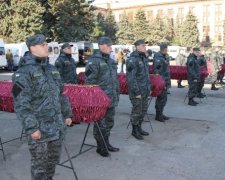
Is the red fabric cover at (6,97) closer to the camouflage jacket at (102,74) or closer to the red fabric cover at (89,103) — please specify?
the red fabric cover at (89,103)

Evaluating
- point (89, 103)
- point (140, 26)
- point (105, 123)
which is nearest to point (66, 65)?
point (105, 123)

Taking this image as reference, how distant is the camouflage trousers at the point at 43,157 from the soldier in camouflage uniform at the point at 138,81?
10.8 ft

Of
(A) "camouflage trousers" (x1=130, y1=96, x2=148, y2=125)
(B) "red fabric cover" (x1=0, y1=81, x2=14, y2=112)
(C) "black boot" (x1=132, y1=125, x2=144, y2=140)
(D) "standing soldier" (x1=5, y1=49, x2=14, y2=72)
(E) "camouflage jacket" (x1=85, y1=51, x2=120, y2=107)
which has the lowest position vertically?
(D) "standing soldier" (x1=5, y1=49, x2=14, y2=72)

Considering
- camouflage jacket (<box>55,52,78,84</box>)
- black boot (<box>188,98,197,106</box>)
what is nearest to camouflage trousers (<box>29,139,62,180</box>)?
camouflage jacket (<box>55,52,78,84</box>)

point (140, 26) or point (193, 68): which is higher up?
point (140, 26)

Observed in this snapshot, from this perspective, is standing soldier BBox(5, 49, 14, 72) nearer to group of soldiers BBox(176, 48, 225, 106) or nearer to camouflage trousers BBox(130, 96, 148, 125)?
group of soldiers BBox(176, 48, 225, 106)

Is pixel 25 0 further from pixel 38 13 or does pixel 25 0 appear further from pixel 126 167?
pixel 126 167

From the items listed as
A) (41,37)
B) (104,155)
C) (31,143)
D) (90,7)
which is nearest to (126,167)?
(104,155)

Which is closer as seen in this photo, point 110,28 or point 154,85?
point 154,85

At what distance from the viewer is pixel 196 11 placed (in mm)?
97938

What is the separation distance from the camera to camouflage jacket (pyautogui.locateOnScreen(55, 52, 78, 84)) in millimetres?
9672

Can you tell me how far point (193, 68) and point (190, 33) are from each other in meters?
62.3

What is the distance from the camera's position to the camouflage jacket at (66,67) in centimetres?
967

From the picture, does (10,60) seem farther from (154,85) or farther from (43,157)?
(43,157)
